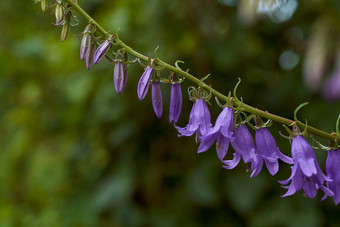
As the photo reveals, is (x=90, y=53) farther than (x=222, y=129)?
Yes

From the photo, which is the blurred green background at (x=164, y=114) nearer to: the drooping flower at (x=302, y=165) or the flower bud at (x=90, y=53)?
the drooping flower at (x=302, y=165)

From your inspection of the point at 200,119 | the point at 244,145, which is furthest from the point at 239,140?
the point at 200,119

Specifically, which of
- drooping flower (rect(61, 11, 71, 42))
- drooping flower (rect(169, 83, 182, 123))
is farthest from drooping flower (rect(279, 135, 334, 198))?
drooping flower (rect(61, 11, 71, 42))

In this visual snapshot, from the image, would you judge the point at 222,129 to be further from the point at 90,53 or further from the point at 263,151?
the point at 90,53

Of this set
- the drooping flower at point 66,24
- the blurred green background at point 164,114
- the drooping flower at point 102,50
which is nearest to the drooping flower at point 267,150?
the drooping flower at point 102,50

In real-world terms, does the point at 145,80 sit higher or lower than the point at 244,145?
higher
